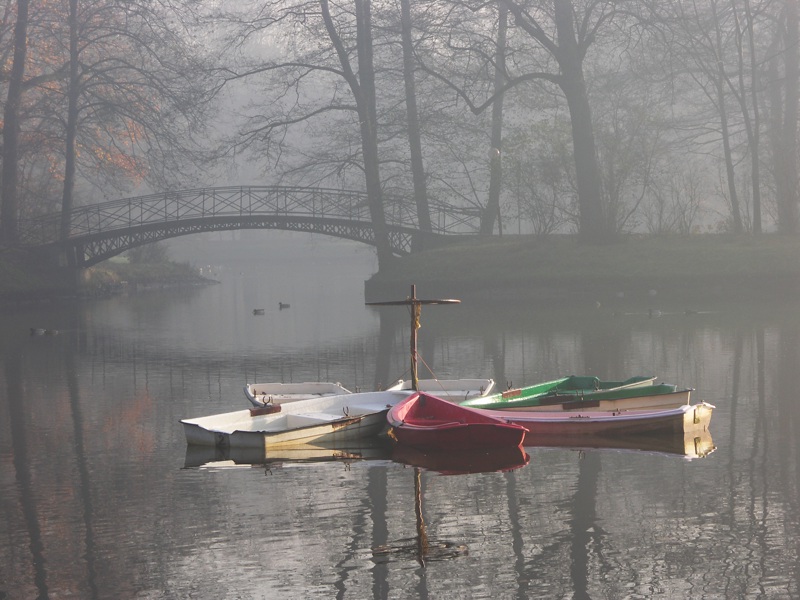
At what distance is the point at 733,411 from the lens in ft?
42.2

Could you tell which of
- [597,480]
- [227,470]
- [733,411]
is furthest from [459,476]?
[733,411]

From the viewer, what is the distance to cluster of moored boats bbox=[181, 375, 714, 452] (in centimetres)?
1118

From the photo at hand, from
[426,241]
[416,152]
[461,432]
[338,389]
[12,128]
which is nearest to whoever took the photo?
[461,432]

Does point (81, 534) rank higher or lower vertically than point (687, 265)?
lower

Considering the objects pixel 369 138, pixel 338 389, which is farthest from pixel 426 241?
pixel 338 389

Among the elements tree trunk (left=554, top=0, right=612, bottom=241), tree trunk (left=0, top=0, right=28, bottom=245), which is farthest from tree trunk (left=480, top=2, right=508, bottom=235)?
tree trunk (left=0, top=0, right=28, bottom=245)

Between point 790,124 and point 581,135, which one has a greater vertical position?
point 790,124

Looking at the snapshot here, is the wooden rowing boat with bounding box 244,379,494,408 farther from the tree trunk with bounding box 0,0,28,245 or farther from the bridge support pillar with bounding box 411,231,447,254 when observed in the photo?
the tree trunk with bounding box 0,0,28,245

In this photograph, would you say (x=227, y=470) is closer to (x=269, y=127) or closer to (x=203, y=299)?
(x=269, y=127)

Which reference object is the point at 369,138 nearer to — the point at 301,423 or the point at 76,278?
the point at 76,278

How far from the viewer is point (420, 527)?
8180 mm

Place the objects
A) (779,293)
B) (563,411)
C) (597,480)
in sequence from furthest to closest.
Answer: (779,293)
(563,411)
(597,480)

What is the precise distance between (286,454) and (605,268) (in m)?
22.8

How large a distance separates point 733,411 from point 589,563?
6186 millimetres
